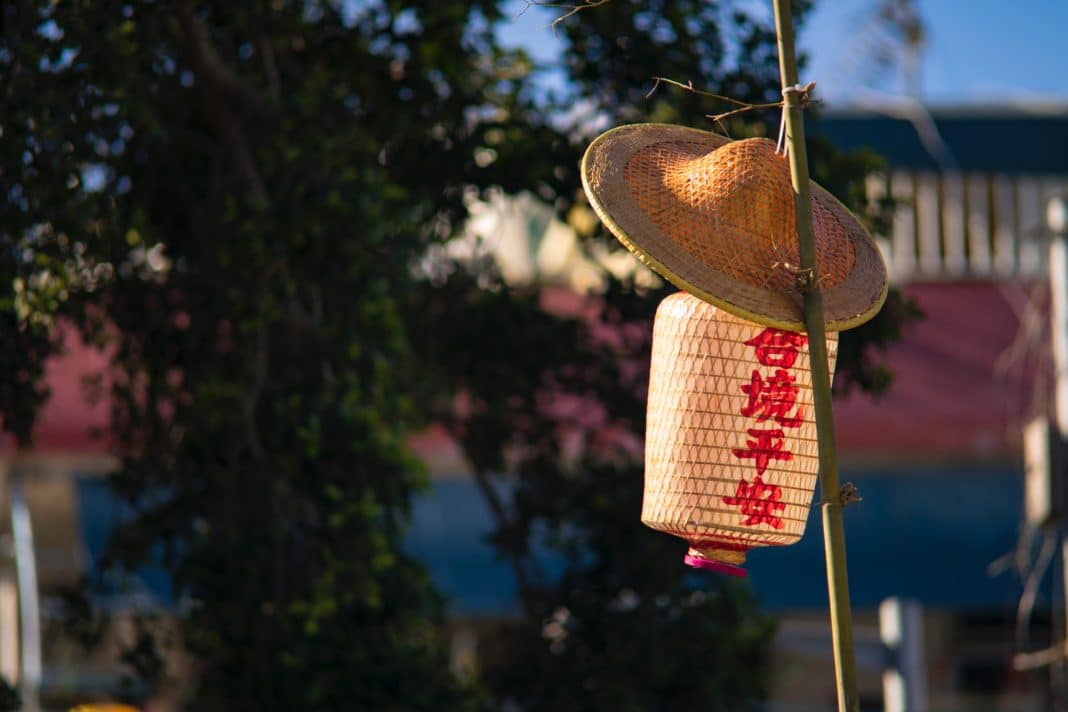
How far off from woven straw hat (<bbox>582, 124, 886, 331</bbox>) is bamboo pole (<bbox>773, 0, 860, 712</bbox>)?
0.07 m

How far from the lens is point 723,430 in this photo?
2656mm

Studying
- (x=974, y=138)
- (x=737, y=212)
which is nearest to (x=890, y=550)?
(x=974, y=138)

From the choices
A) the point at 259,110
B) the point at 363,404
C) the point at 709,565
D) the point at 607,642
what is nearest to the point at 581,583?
the point at 607,642

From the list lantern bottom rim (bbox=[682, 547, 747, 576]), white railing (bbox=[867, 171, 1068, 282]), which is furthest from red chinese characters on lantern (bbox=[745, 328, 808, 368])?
white railing (bbox=[867, 171, 1068, 282])

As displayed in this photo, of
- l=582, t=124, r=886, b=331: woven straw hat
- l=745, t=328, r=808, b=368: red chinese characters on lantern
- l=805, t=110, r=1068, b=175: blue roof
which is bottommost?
l=745, t=328, r=808, b=368: red chinese characters on lantern

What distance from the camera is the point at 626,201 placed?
8.28 feet

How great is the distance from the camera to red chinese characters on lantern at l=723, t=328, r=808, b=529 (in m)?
2.66

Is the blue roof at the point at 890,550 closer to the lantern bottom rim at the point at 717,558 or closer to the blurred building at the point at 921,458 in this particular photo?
the blurred building at the point at 921,458

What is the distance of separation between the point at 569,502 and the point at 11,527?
188 inches

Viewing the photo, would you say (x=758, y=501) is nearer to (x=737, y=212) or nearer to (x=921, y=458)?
(x=737, y=212)

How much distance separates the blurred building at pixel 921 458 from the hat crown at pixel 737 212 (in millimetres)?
4752

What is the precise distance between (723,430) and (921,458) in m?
6.28

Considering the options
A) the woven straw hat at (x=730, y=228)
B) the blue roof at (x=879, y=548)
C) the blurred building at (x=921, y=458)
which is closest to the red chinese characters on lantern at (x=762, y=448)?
the woven straw hat at (x=730, y=228)

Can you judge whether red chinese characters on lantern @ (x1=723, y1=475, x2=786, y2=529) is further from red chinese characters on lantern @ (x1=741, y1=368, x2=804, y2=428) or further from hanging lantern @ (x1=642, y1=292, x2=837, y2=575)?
red chinese characters on lantern @ (x1=741, y1=368, x2=804, y2=428)
